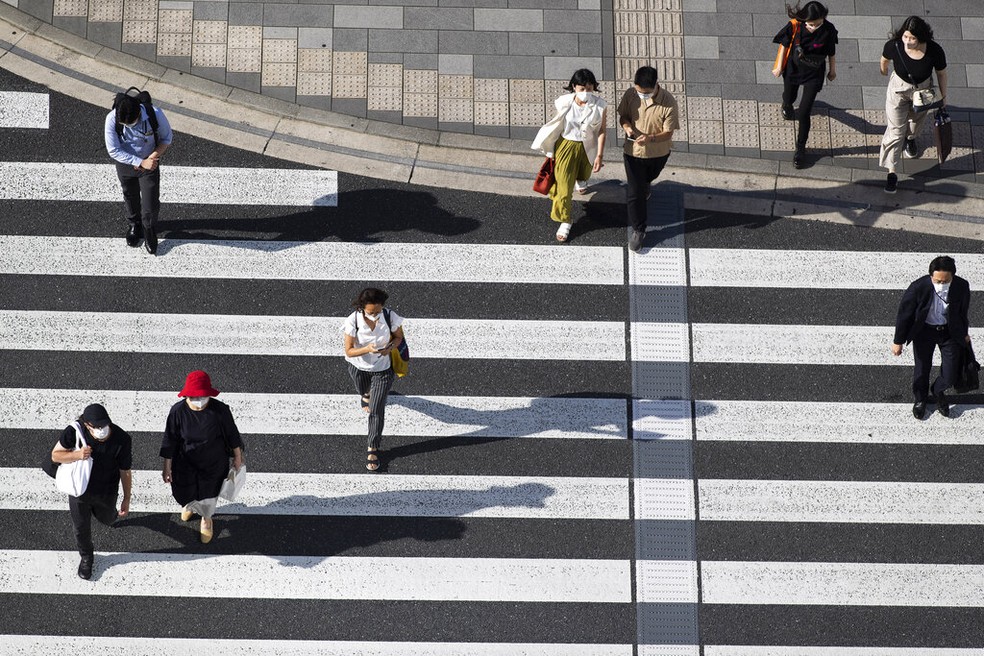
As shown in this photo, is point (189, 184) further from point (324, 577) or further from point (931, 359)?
point (931, 359)

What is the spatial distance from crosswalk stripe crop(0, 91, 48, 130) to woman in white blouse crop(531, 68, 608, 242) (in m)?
5.05

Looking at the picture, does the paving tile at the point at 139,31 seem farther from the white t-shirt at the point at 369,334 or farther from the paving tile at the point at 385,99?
the white t-shirt at the point at 369,334

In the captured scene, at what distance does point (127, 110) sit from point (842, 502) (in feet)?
23.1

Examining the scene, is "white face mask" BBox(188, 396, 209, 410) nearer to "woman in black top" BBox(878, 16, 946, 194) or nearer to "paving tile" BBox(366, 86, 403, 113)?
"paving tile" BBox(366, 86, 403, 113)

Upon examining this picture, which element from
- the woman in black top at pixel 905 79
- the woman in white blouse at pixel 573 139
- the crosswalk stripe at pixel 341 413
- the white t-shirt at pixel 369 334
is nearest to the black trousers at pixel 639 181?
the woman in white blouse at pixel 573 139

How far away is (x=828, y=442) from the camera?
1026 cm

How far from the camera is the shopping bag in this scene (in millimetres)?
10816

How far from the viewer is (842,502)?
395 inches

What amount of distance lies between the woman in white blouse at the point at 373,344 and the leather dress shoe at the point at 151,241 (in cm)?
259

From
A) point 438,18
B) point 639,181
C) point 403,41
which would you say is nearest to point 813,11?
point 639,181

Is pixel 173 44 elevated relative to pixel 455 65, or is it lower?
elevated

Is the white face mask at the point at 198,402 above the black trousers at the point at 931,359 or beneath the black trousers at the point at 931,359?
beneath

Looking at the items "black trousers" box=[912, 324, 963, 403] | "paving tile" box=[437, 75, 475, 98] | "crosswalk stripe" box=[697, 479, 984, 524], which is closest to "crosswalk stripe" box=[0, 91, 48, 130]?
"paving tile" box=[437, 75, 475, 98]

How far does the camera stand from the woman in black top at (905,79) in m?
10.4
